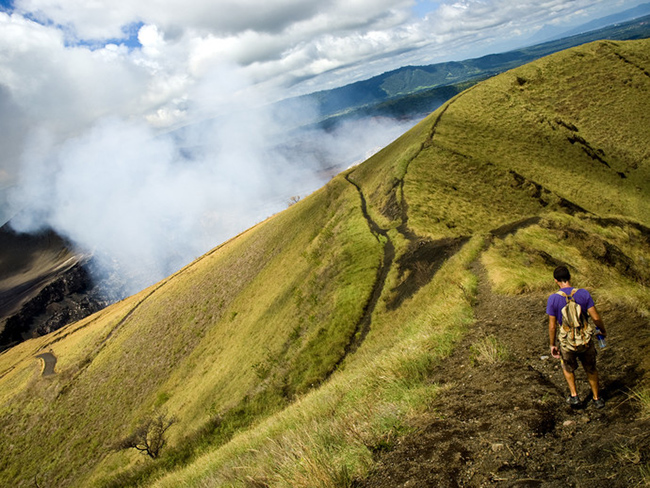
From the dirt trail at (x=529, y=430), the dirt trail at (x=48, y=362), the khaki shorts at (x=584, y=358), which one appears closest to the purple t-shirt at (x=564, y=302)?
the khaki shorts at (x=584, y=358)

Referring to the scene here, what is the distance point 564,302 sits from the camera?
7254mm

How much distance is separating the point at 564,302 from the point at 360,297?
79.2ft

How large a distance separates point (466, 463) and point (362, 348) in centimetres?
1946

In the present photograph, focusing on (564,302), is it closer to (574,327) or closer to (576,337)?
(574,327)

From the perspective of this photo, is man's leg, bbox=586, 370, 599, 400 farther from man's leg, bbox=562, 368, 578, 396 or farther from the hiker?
man's leg, bbox=562, 368, 578, 396

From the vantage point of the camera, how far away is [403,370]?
10.8 metres

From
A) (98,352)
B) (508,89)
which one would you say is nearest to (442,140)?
(508,89)

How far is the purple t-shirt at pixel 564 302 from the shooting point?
6926 millimetres

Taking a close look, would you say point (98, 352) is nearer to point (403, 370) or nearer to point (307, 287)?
point (307, 287)

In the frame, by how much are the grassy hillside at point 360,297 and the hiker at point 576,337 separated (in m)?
1.02

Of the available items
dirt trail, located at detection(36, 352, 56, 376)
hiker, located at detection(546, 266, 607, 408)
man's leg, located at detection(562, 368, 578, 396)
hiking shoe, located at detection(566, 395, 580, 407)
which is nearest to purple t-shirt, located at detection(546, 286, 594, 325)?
hiker, located at detection(546, 266, 607, 408)

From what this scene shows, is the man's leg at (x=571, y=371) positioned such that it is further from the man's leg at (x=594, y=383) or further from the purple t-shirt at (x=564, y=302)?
the purple t-shirt at (x=564, y=302)

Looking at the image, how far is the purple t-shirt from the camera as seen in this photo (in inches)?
273

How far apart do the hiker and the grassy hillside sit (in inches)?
40.2
